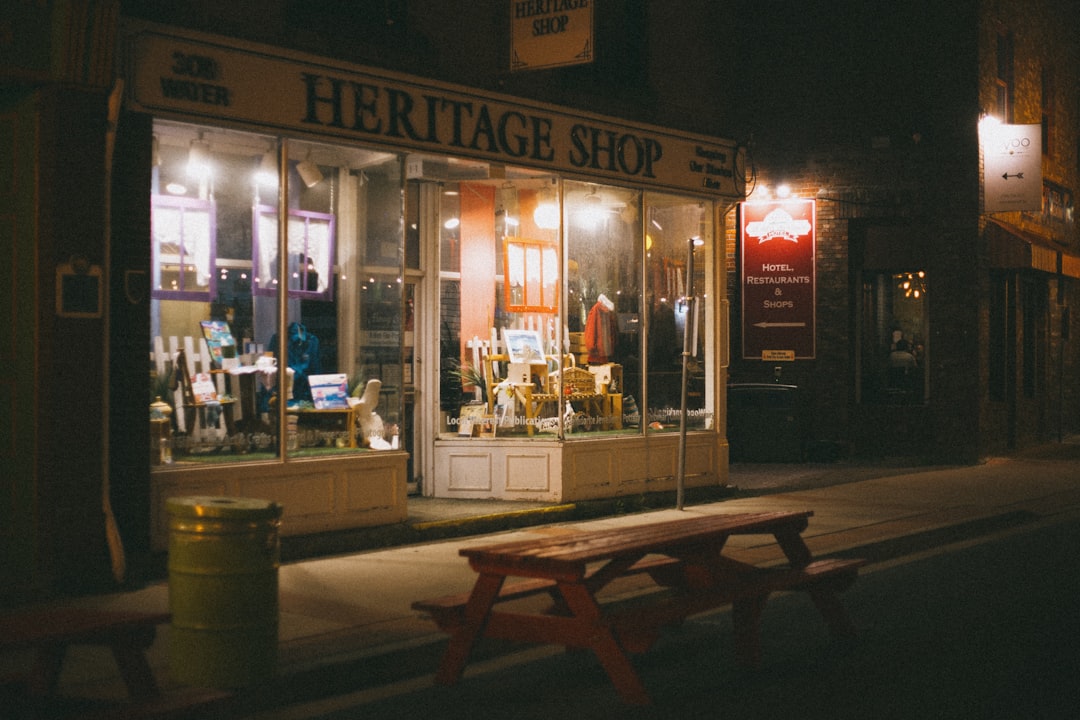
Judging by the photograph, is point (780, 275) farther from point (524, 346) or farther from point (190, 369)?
point (190, 369)

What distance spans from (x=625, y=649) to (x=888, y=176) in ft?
51.6

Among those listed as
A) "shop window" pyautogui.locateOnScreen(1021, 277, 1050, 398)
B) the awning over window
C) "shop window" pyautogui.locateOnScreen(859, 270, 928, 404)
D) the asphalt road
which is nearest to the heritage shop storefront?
the asphalt road

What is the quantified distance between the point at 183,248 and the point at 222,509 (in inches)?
185

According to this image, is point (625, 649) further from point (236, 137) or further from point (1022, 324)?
point (1022, 324)

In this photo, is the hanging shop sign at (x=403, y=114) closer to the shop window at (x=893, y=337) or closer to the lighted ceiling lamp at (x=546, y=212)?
the lighted ceiling lamp at (x=546, y=212)

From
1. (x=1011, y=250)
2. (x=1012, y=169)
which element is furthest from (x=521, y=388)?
(x=1011, y=250)

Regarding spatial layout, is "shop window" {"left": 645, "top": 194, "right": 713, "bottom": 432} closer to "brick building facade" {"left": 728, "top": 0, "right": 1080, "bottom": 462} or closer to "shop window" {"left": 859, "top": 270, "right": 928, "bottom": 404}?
"brick building facade" {"left": 728, "top": 0, "right": 1080, "bottom": 462}

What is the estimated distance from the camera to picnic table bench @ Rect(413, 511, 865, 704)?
629cm

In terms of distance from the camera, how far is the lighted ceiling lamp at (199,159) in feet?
34.4

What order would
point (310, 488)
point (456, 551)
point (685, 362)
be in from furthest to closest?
point (685, 362) → point (456, 551) → point (310, 488)

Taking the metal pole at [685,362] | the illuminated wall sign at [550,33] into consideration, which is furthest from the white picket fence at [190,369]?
the metal pole at [685,362]

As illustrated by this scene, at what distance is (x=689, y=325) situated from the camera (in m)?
13.2

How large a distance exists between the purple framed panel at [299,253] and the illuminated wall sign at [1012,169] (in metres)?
12.6

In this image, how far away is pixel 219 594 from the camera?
634 cm
